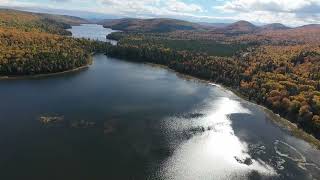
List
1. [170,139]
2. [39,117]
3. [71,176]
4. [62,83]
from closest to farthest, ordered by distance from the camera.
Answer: [71,176] < [170,139] < [39,117] < [62,83]

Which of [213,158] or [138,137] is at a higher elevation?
[138,137]

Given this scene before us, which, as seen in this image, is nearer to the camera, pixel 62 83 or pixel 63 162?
pixel 63 162

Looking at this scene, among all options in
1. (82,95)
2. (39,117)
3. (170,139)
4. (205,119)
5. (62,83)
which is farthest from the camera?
(62,83)

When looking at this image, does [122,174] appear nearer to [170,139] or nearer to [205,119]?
[170,139]

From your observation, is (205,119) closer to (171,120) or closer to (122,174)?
(171,120)

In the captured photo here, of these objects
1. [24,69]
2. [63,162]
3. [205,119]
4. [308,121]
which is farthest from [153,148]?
[24,69]

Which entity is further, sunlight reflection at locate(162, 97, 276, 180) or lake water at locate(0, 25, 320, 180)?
sunlight reflection at locate(162, 97, 276, 180)

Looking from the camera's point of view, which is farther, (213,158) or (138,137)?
(138,137)

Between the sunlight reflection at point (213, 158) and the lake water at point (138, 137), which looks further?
the sunlight reflection at point (213, 158)
